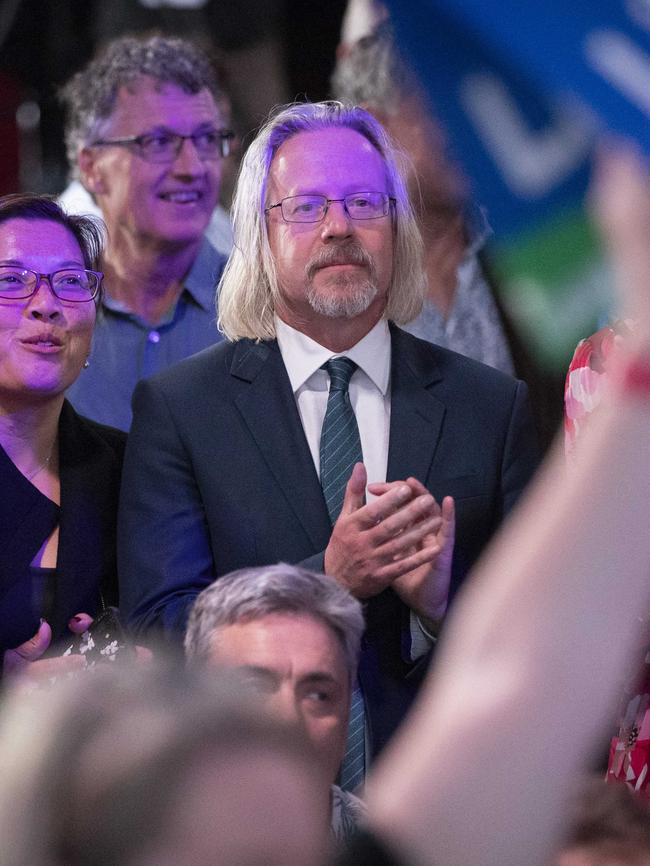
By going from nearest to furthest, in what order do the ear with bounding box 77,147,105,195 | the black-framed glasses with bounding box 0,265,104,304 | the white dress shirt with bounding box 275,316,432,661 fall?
the white dress shirt with bounding box 275,316,432,661 → the black-framed glasses with bounding box 0,265,104,304 → the ear with bounding box 77,147,105,195

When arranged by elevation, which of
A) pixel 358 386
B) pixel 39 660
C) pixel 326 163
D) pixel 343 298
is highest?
pixel 326 163

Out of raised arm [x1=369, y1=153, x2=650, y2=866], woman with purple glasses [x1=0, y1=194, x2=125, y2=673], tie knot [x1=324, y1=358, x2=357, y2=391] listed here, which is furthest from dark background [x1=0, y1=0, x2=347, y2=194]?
raised arm [x1=369, y1=153, x2=650, y2=866]

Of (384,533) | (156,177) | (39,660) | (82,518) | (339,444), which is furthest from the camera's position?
(156,177)

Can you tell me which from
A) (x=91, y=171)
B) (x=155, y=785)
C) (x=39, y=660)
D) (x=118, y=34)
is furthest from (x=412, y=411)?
(x=155, y=785)

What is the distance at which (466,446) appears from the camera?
248 cm

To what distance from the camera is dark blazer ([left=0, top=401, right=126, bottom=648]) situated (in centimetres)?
243

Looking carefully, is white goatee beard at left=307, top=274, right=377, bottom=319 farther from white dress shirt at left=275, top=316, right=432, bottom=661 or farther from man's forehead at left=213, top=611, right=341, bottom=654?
man's forehead at left=213, top=611, right=341, bottom=654

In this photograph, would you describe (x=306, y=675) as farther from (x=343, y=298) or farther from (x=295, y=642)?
(x=343, y=298)

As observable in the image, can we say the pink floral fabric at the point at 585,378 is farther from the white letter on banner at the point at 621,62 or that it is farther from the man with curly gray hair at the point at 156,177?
the white letter on banner at the point at 621,62

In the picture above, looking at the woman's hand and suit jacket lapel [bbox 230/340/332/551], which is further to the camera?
suit jacket lapel [bbox 230/340/332/551]

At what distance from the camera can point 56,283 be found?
103 inches

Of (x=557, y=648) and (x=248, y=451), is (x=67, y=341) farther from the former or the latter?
(x=557, y=648)

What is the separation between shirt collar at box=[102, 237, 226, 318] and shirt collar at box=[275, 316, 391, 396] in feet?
2.63

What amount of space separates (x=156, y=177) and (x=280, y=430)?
114 cm
